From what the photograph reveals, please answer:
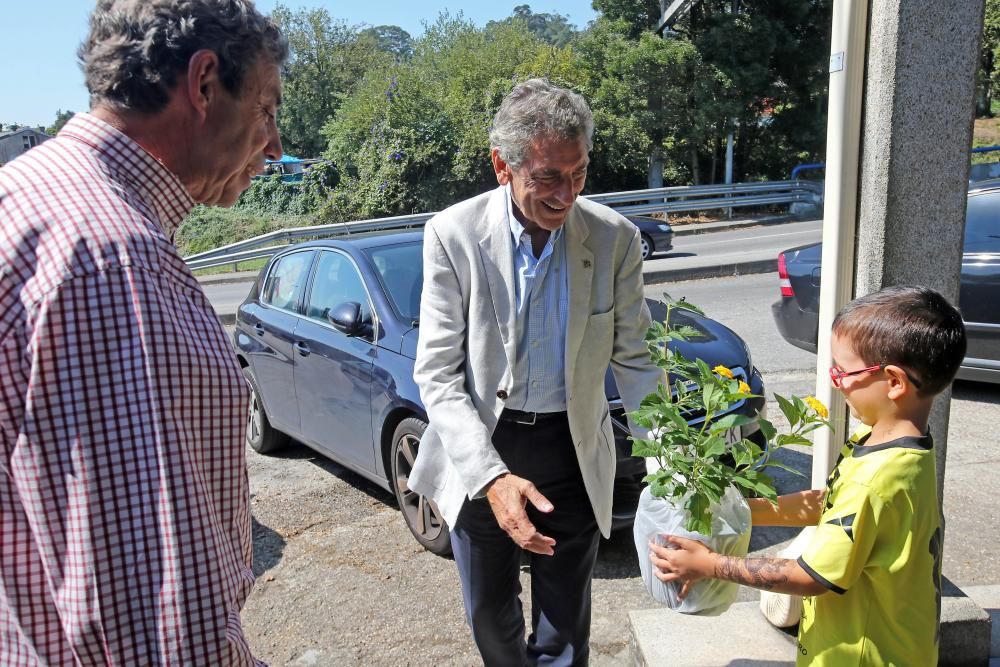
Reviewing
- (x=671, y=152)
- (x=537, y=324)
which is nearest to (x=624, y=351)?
(x=537, y=324)

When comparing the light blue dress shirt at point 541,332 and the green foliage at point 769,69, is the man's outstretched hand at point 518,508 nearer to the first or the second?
the light blue dress shirt at point 541,332

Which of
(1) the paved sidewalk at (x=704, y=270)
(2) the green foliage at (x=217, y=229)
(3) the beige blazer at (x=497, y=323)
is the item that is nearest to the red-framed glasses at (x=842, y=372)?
(3) the beige blazer at (x=497, y=323)

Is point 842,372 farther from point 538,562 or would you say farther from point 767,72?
point 767,72

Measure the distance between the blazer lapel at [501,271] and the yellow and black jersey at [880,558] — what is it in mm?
961

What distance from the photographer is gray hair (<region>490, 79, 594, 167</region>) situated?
2154 millimetres

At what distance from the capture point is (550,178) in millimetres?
2205

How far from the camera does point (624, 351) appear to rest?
95.8 inches

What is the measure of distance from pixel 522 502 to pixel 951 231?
1.66 meters

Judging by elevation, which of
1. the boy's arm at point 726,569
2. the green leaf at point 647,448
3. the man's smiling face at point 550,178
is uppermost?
the man's smiling face at point 550,178

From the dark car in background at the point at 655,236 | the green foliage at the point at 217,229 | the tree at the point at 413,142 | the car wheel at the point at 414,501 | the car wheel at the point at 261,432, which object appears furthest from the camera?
the green foliage at the point at 217,229

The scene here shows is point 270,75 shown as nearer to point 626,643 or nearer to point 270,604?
point 626,643

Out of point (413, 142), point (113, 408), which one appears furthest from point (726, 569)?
point (413, 142)

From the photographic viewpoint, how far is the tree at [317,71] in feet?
145

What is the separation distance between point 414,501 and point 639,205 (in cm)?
1830
